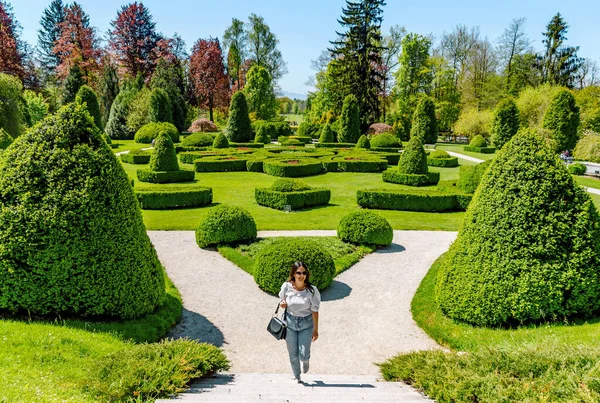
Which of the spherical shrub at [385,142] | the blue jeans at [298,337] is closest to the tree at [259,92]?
the spherical shrub at [385,142]

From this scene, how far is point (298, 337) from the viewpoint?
5.33 metres

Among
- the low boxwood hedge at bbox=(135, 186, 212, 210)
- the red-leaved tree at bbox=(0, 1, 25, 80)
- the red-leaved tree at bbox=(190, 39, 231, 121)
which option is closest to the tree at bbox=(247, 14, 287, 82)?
the red-leaved tree at bbox=(190, 39, 231, 121)

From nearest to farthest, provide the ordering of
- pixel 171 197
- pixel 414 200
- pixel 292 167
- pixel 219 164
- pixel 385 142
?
1. pixel 171 197
2. pixel 414 200
3. pixel 292 167
4. pixel 219 164
5. pixel 385 142

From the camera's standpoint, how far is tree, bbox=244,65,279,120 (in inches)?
2286

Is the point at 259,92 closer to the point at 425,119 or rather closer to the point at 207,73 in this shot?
the point at 207,73

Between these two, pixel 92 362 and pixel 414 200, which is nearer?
pixel 92 362

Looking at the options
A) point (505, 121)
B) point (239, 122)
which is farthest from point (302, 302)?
point (505, 121)

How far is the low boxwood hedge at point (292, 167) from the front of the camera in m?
25.6

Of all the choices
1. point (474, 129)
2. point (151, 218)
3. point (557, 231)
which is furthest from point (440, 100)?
point (557, 231)

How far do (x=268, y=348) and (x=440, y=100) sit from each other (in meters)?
57.3

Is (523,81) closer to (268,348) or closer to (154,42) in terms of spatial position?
(154,42)

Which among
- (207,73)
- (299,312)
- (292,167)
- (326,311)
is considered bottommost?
(326,311)

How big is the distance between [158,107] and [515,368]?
45.8m

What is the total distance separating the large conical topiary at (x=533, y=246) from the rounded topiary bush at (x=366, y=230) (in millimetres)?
5222
